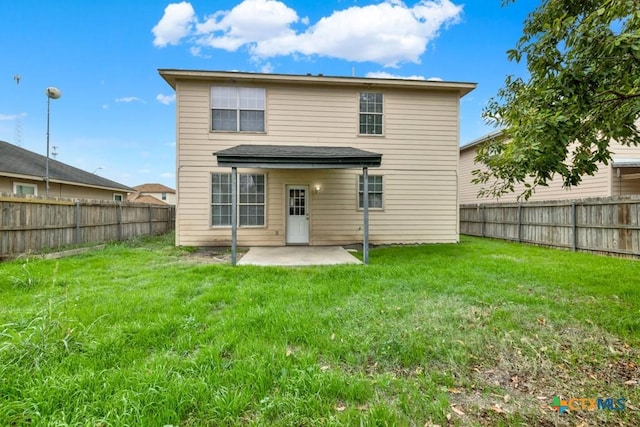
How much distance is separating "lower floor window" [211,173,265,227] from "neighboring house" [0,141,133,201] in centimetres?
868

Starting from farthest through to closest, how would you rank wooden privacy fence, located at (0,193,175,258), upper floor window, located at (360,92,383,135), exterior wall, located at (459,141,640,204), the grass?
exterior wall, located at (459,141,640,204), upper floor window, located at (360,92,383,135), wooden privacy fence, located at (0,193,175,258), the grass

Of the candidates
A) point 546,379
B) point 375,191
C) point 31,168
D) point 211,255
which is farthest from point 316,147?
point 31,168

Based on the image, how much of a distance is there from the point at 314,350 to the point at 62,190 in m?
17.4

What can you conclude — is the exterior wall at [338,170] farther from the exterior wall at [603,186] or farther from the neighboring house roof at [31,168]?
the neighboring house roof at [31,168]

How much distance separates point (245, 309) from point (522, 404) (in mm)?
3037

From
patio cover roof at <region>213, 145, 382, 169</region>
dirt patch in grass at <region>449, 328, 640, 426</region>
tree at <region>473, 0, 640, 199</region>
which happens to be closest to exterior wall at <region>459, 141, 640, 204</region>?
patio cover roof at <region>213, 145, 382, 169</region>

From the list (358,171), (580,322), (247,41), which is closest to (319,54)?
(247,41)

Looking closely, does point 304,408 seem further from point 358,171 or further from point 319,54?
point 319,54

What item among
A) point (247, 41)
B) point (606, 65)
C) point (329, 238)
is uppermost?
point (247, 41)

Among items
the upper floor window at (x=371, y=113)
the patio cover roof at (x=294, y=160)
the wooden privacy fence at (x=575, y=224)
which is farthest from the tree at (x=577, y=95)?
the upper floor window at (x=371, y=113)

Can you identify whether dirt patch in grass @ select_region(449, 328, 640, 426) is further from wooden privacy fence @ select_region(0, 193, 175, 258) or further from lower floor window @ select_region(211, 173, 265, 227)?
wooden privacy fence @ select_region(0, 193, 175, 258)

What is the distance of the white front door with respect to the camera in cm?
1002

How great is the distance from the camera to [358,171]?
33.2 ft

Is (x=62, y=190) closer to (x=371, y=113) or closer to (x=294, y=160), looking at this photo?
(x=294, y=160)
